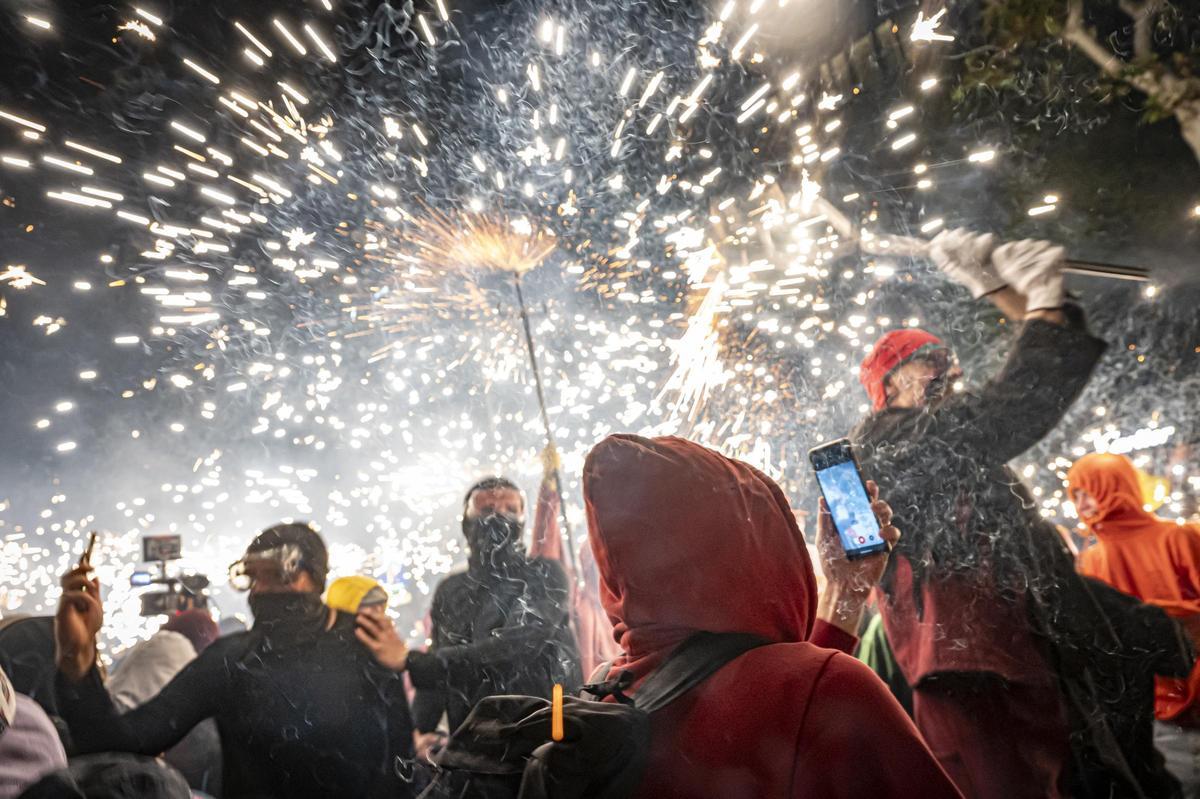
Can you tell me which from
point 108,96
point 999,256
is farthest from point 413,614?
point 999,256

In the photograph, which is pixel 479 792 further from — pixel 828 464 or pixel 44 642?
pixel 44 642

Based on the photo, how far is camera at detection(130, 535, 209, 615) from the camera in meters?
4.25

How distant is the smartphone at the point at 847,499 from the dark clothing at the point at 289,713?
6.13 feet

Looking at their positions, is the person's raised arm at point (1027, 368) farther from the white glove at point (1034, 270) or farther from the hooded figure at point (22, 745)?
the hooded figure at point (22, 745)

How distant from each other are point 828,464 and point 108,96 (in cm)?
483

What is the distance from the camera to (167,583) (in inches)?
174

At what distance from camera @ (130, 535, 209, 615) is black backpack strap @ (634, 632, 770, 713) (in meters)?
4.33

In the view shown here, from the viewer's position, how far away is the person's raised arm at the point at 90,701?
7.00 feet

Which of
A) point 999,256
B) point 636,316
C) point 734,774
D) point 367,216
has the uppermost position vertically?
point 367,216

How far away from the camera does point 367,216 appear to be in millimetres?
5266

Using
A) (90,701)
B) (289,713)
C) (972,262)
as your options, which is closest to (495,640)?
(289,713)

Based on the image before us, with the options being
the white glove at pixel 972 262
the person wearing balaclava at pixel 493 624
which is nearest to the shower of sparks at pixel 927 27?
the white glove at pixel 972 262

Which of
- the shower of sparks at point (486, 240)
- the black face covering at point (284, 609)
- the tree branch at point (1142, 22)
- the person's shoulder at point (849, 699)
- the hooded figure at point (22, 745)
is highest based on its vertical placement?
the shower of sparks at point (486, 240)

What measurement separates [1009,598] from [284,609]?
8.81ft
